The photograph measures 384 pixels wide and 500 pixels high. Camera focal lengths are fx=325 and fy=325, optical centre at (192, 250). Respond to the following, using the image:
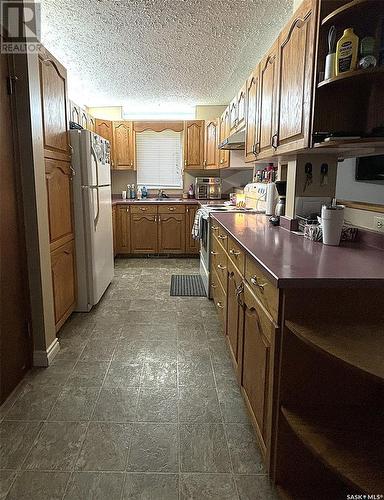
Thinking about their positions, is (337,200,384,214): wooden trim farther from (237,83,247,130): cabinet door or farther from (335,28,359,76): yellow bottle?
(237,83,247,130): cabinet door

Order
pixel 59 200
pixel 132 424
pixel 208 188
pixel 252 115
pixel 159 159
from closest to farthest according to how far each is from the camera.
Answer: pixel 132 424
pixel 59 200
pixel 252 115
pixel 208 188
pixel 159 159

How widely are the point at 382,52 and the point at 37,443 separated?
2.37 meters

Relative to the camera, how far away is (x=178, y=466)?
1394 millimetres

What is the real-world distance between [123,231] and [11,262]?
3.22 meters

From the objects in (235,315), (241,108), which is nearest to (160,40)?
(241,108)

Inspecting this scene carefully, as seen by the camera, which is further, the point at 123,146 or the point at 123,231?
the point at 123,146

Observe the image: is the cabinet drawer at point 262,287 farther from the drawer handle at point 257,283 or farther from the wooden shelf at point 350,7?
the wooden shelf at point 350,7

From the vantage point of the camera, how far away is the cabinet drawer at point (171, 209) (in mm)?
5043

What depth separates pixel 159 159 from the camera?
18.7ft

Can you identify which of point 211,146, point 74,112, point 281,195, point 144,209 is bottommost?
point 144,209

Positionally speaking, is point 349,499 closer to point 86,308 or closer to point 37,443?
point 37,443

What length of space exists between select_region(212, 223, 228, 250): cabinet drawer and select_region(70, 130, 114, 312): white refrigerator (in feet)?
3.73

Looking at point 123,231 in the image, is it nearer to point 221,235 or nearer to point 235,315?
point 221,235

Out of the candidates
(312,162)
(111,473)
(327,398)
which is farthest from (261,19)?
(111,473)
